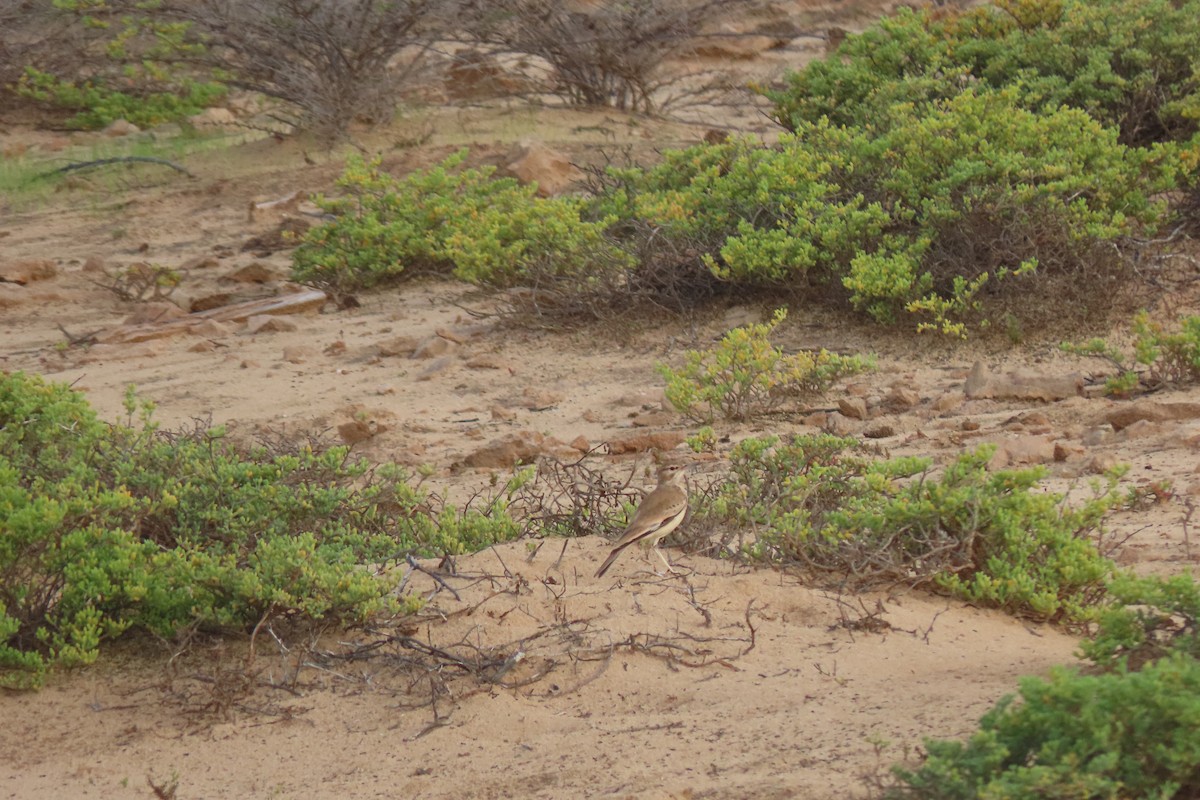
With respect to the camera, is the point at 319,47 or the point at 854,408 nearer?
the point at 854,408

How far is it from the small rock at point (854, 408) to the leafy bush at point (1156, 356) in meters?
0.91

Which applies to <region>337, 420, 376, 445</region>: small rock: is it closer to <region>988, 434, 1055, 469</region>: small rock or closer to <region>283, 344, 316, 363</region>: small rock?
<region>283, 344, 316, 363</region>: small rock

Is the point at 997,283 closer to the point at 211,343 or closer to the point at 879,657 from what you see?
the point at 879,657

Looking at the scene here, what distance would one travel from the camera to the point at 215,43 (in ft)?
41.9

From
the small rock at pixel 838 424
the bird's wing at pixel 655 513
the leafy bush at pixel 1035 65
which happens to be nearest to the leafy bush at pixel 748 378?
the small rock at pixel 838 424

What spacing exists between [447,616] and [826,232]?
3999 millimetres

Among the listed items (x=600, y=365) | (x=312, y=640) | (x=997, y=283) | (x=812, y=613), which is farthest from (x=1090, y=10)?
(x=312, y=640)

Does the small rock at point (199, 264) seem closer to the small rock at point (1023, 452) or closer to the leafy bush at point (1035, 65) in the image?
the leafy bush at point (1035, 65)

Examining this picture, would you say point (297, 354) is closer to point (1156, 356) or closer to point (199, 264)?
point (199, 264)

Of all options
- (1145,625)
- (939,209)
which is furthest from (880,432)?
(1145,625)

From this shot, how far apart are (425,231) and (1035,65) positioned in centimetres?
404

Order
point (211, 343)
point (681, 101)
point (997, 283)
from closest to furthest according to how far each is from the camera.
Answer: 1. point (997, 283)
2. point (211, 343)
3. point (681, 101)

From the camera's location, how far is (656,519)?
4152 millimetres

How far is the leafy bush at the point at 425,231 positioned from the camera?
869cm
